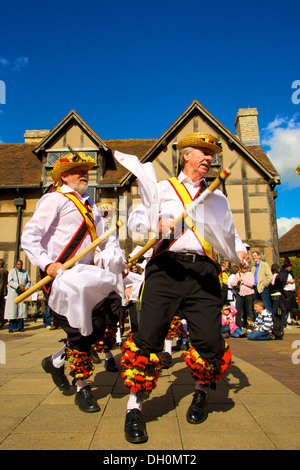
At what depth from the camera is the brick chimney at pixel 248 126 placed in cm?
1527

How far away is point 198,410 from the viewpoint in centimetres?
222

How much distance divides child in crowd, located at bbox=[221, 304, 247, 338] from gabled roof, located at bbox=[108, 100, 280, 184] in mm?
6970

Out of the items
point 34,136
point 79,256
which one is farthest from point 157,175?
point 79,256

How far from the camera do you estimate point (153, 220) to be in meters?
2.12

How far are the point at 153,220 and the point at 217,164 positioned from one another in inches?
453

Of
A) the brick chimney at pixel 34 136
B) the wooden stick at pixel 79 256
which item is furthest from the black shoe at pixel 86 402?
the brick chimney at pixel 34 136

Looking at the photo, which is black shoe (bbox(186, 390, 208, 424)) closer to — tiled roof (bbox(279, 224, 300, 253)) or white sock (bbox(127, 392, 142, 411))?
white sock (bbox(127, 392, 142, 411))

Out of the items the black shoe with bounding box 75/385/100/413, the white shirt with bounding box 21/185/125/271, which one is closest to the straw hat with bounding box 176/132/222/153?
the white shirt with bounding box 21/185/125/271

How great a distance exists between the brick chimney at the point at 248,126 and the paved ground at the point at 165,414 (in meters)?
13.1

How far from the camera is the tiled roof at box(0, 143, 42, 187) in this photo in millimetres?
13383

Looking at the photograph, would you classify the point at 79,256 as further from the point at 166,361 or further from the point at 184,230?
the point at 166,361

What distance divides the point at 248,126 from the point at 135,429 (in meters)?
15.6

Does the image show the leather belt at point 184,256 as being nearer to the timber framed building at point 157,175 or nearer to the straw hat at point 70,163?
the straw hat at point 70,163
